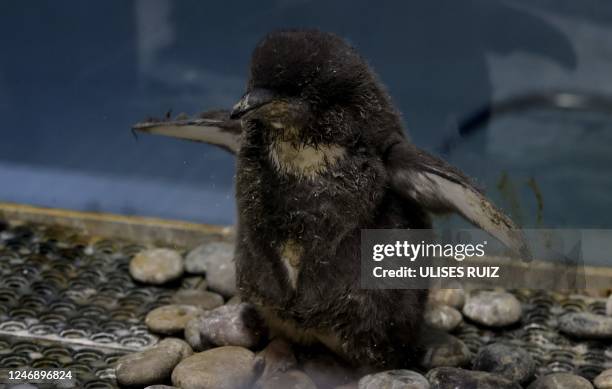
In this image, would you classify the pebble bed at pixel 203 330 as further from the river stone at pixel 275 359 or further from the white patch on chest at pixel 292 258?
the white patch on chest at pixel 292 258

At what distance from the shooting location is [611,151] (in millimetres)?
2863

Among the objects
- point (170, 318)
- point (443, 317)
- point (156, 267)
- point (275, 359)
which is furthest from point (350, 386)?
point (156, 267)

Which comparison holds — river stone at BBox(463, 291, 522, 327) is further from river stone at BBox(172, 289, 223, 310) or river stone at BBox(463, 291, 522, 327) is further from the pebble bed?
river stone at BBox(172, 289, 223, 310)

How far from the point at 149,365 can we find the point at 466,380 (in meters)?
0.63

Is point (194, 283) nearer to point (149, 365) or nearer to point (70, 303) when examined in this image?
point (70, 303)

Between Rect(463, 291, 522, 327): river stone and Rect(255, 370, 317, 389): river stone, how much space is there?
530 millimetres

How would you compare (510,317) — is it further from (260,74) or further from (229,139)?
(260,74)

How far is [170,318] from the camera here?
79.7 inches

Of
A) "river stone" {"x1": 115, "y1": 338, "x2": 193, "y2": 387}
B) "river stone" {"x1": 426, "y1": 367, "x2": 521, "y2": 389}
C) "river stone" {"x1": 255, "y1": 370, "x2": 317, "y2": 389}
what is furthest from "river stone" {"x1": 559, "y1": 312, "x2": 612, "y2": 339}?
"river stone" {"x1": 115, "y1": 338, "x2": 193, "y2": 387}

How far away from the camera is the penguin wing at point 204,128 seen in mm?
1937

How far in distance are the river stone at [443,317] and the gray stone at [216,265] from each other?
484 millimetres

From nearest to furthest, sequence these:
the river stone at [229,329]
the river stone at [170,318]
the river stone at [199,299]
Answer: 1. the river stone at [229,329]
2. the river stone at [170,318]
3. the river stone at [199,299]

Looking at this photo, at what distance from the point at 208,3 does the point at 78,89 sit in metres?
0.49

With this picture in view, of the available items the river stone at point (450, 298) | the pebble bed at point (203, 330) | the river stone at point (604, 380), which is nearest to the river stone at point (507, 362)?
the pebble bed at point (203, 330)
